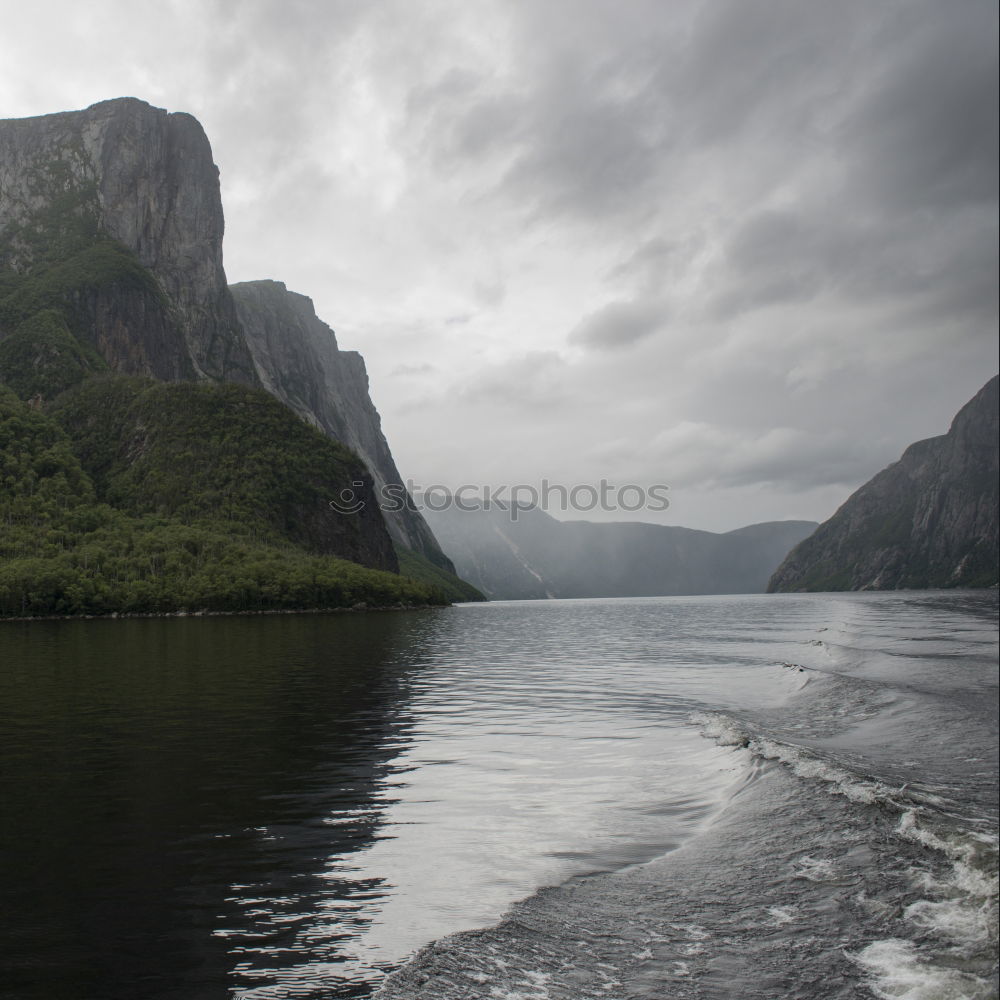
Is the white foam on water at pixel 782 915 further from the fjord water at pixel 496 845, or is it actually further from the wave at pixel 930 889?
the wave at pixel 930 889

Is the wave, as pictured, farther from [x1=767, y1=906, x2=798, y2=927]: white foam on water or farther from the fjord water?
[x1=767, y1=906, x2=798, y2=927]: white foam on water

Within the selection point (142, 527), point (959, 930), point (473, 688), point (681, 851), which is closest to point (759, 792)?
point (681, 851)

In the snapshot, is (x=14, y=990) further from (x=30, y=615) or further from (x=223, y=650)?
(x=30, y=615)

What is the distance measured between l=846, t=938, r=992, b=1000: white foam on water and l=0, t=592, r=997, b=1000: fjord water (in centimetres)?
4

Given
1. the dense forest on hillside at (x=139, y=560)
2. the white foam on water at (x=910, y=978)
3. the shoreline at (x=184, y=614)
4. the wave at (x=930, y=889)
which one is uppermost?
the dense forest on hillside at (x=139, y=560)

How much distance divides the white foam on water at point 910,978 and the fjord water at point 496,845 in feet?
0.14

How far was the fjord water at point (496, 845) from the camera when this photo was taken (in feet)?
32.2

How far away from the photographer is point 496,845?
15.0 metres

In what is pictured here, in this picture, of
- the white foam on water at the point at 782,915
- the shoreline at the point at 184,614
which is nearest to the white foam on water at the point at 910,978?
the white foam on water at the point at 782,915

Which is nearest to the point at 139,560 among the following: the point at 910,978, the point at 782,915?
the point at 782,915

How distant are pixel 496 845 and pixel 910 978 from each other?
7.55 m

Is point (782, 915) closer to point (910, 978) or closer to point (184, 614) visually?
point (910, 978)

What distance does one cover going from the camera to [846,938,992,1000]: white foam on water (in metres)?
9.21

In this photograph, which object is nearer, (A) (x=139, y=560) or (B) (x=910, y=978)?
(B) (x=910, y=978)
